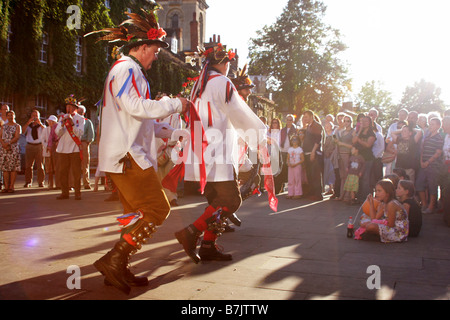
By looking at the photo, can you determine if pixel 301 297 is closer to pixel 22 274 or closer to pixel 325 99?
pixel 22 274

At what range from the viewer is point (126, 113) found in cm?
390

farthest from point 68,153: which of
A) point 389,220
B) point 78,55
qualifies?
point 78,55

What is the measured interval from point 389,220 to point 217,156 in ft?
8.37

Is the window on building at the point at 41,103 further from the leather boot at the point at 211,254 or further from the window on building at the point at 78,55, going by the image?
the leather boot at the point at 211,254

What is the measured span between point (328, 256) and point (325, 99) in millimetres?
42514

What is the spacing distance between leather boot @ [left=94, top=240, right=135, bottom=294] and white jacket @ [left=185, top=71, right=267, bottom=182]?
1348 mm

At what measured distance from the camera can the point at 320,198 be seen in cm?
1148

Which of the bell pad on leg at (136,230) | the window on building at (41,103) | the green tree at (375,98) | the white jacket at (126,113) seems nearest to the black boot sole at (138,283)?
the bell pad on leg at (136,230)

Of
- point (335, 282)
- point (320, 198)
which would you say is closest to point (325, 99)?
point (320, 198)

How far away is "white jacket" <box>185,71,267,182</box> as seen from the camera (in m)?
4.92

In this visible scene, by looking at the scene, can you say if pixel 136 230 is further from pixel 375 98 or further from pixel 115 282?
pixel 375 98

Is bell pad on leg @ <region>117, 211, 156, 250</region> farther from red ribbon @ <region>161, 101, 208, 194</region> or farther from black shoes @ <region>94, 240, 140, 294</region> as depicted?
red ribbon @ <region>161, 101, 208, 194</region>

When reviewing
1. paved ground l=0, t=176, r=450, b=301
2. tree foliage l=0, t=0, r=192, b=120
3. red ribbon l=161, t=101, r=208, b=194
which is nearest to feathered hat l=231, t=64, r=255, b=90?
red ribbon l=161, t=101, r=208, b=194
